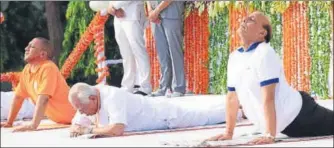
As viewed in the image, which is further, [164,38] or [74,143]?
[164,38]

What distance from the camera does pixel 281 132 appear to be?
4.46 meters

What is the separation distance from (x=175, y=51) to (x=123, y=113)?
120 inches

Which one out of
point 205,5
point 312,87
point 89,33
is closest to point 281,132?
point 312,87

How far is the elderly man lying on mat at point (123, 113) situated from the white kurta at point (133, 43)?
225cm

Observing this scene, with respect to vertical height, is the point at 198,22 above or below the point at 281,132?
above

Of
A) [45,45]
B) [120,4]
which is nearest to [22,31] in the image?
[120,4]

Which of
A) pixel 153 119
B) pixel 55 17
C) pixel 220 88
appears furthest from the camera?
pixel 55 17

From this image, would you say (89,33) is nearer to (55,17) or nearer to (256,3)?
(256,3)

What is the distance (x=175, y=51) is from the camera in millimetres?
7742

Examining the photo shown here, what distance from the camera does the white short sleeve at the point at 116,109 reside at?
15.4 feet

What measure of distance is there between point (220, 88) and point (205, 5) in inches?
36.6

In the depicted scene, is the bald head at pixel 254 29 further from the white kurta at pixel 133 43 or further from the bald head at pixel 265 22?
the white kurta at pixel 133 43

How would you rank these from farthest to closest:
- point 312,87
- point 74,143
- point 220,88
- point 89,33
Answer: point 89,33 → point 220,88 → point 312,87 → point 74,143

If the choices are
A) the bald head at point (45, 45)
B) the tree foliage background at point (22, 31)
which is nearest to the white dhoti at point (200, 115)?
the bald head at point (45, 45)
